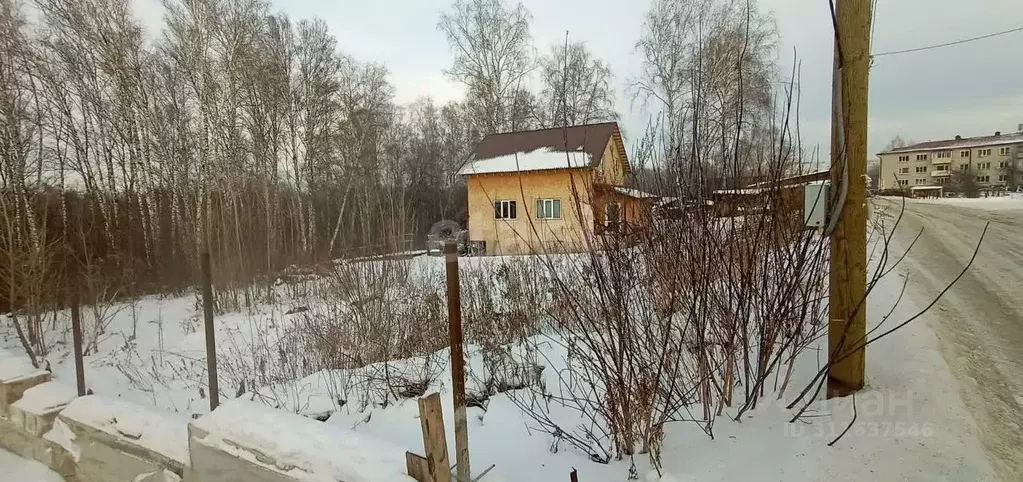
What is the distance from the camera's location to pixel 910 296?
4434 mm

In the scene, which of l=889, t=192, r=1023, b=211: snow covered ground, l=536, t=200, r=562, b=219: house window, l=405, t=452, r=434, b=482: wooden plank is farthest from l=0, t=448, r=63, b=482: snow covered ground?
l=889, t=192, r=1023, b=211: snow covered ground

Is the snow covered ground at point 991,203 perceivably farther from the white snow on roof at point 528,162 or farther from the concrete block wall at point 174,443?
the concrete block wall at point 174,443

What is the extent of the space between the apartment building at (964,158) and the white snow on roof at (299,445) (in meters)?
41.5

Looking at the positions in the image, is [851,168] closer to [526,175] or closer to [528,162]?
[526,175]

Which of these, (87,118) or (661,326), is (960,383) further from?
(87,118)

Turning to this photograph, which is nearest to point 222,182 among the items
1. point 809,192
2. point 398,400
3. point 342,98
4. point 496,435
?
point 342,98

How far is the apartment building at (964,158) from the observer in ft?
119

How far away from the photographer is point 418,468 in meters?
1.59

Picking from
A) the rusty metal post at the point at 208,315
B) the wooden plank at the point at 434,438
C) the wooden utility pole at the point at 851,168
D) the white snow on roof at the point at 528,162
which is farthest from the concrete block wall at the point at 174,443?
the white snow on roof at the point at 528,162

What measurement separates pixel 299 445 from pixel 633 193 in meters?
2.42

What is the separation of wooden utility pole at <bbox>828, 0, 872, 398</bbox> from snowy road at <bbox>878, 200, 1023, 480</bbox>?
1.98 ft

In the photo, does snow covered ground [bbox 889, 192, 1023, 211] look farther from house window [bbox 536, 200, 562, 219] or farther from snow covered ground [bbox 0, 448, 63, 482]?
snow covered ground [bbox 0, 448, 63, 482]

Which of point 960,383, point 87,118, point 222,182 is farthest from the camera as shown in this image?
point 222,182

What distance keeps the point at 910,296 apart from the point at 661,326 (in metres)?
3.81
